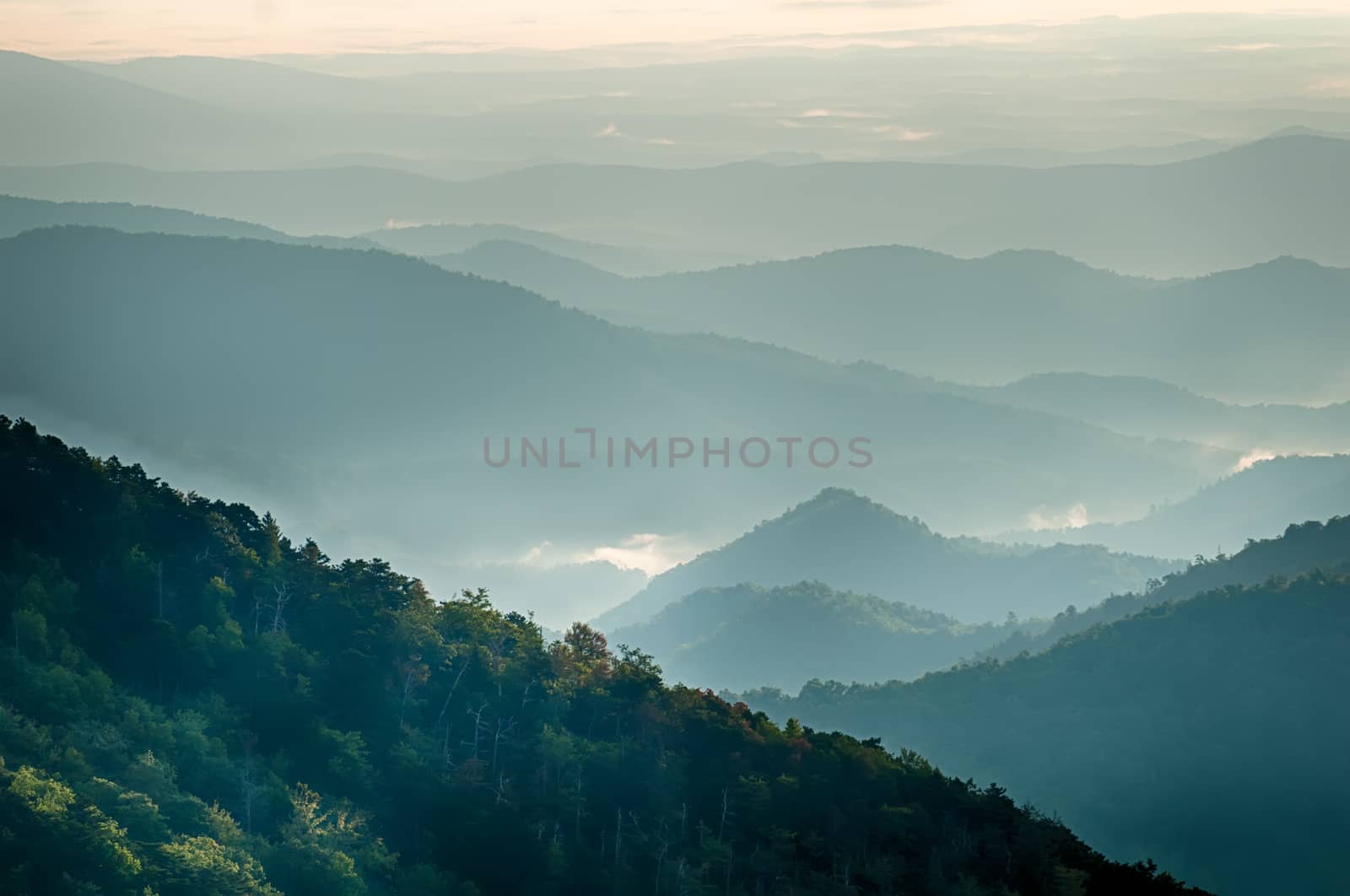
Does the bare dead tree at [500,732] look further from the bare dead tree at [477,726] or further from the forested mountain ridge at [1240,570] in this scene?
the forested mountain ridge at [1240,570]

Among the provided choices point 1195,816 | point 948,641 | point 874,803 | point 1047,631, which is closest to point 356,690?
point 874,803

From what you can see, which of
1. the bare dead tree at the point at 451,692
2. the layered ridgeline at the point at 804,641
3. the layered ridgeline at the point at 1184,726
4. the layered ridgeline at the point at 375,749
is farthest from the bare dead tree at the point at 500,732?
the layered ridgeline at the point at 804,641

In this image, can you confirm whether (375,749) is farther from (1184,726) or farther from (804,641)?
(804,641)

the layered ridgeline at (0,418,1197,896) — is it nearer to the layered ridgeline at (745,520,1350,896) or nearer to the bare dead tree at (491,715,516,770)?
the bare dead tree at (491,715,516,770)

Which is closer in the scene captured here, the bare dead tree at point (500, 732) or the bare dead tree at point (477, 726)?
the bare dead tree at point (500, 732)

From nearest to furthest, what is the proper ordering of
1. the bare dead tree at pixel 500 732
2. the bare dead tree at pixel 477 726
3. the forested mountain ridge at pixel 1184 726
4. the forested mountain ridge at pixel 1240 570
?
the bare dead tree at pixel 500 732 → the bare dead tree at pixel 477 726 → the forested mountain ridge at pixel 1184 726 → the forested mountain ridge at pixel 1240 570

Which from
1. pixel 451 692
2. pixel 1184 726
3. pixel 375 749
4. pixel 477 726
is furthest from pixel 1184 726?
pixel 375 749

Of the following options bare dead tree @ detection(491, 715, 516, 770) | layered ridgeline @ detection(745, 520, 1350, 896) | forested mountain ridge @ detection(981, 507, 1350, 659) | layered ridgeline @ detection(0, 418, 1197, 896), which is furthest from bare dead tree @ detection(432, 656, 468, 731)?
forested mountain ridge @ detection(981, 507, 1350, 659)
